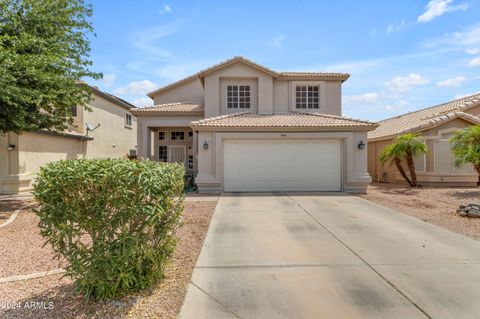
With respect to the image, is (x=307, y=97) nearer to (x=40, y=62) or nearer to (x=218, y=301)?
(x=40, y=62)

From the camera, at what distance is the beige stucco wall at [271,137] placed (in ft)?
45.9

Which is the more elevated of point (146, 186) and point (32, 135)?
point (32, 135)

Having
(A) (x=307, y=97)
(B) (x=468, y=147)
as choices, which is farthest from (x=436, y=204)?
(A) (x=307, y=97)

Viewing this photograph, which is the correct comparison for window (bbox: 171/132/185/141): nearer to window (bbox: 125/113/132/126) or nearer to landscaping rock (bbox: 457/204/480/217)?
window (bbox: 125/113/132/126)

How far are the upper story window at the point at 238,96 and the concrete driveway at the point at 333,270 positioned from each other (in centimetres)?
993

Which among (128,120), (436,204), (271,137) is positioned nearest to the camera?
(436,204)

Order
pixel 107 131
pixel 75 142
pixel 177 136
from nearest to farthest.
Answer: pixel 75 142
pixel 177 136
pixel 107 131

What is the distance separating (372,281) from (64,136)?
1889 centimetres

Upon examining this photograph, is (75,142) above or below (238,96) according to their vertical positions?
below

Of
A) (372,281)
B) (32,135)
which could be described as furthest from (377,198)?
(32,135)

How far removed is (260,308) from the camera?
147 inches

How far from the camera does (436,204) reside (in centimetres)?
1124

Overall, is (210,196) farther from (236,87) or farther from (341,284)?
(341,284)

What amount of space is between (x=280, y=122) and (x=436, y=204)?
732cm
